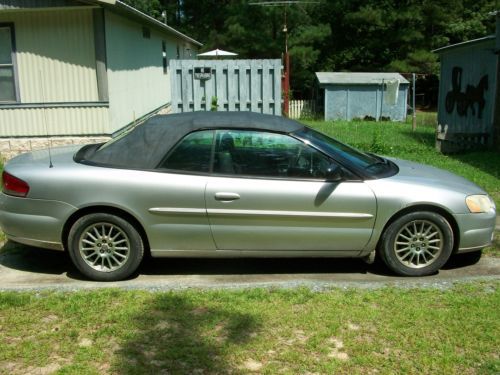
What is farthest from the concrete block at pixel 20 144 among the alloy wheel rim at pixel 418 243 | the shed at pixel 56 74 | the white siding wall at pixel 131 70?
the alloy wheel rim at pixel 418 243

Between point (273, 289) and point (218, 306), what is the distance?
53cm

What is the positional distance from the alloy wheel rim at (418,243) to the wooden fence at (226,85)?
6323 millimetres

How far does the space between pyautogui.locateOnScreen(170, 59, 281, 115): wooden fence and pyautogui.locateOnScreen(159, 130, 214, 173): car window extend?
5.99 m

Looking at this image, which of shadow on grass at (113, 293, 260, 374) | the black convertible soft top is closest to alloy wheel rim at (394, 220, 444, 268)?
the black convertible soft top

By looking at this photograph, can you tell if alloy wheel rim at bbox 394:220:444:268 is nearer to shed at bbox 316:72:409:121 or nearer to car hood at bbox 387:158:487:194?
car hood at bbox 387:158:487:194

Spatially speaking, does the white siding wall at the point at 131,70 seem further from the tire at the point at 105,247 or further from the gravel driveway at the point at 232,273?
the tire at the point at 105,247

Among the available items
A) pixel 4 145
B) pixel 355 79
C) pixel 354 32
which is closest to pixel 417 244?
pixel 4 145

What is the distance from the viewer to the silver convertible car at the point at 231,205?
4777 mm

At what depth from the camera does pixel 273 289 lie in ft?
15.0

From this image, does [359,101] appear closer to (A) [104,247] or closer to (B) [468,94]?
(B) [468,94]

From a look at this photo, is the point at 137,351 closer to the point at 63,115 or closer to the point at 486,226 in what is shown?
the point at 486,226

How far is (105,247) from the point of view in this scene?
4.86m

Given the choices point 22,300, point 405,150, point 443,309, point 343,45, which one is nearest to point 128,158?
point 22,300

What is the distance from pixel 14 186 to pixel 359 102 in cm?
2058
